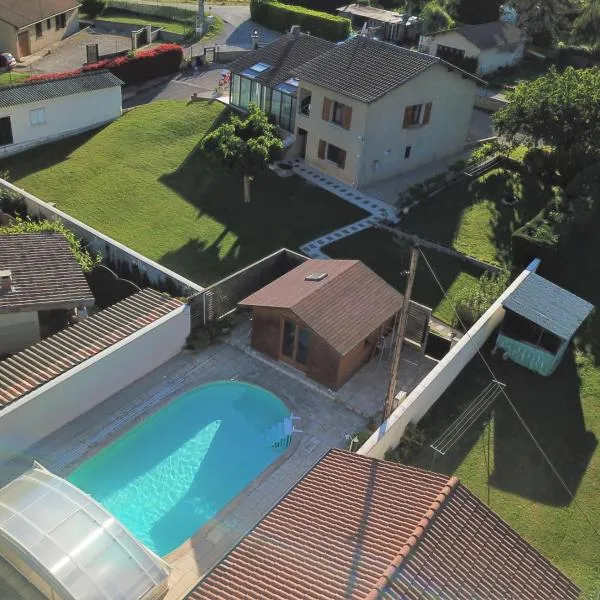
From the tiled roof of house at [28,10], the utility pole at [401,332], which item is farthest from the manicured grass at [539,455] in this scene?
the tiled roof of house at [28,10]

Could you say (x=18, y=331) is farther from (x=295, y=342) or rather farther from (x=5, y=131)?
(x=5, y=131)

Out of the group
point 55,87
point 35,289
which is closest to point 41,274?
point 35,289

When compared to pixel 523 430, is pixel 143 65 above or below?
above

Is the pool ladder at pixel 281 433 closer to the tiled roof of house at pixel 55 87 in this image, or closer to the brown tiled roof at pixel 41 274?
the brown tiled roof at pixel 41 274

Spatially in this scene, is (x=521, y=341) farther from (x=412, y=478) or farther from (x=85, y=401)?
(x=85, y=401)

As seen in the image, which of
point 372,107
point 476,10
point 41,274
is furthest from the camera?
point 476,10

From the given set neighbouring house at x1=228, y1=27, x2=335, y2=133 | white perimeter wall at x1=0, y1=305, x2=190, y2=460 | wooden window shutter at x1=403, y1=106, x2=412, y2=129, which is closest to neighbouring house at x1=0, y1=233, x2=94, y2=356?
white perimeter wall at x1=0, y1=305, x2=190, y2=460
